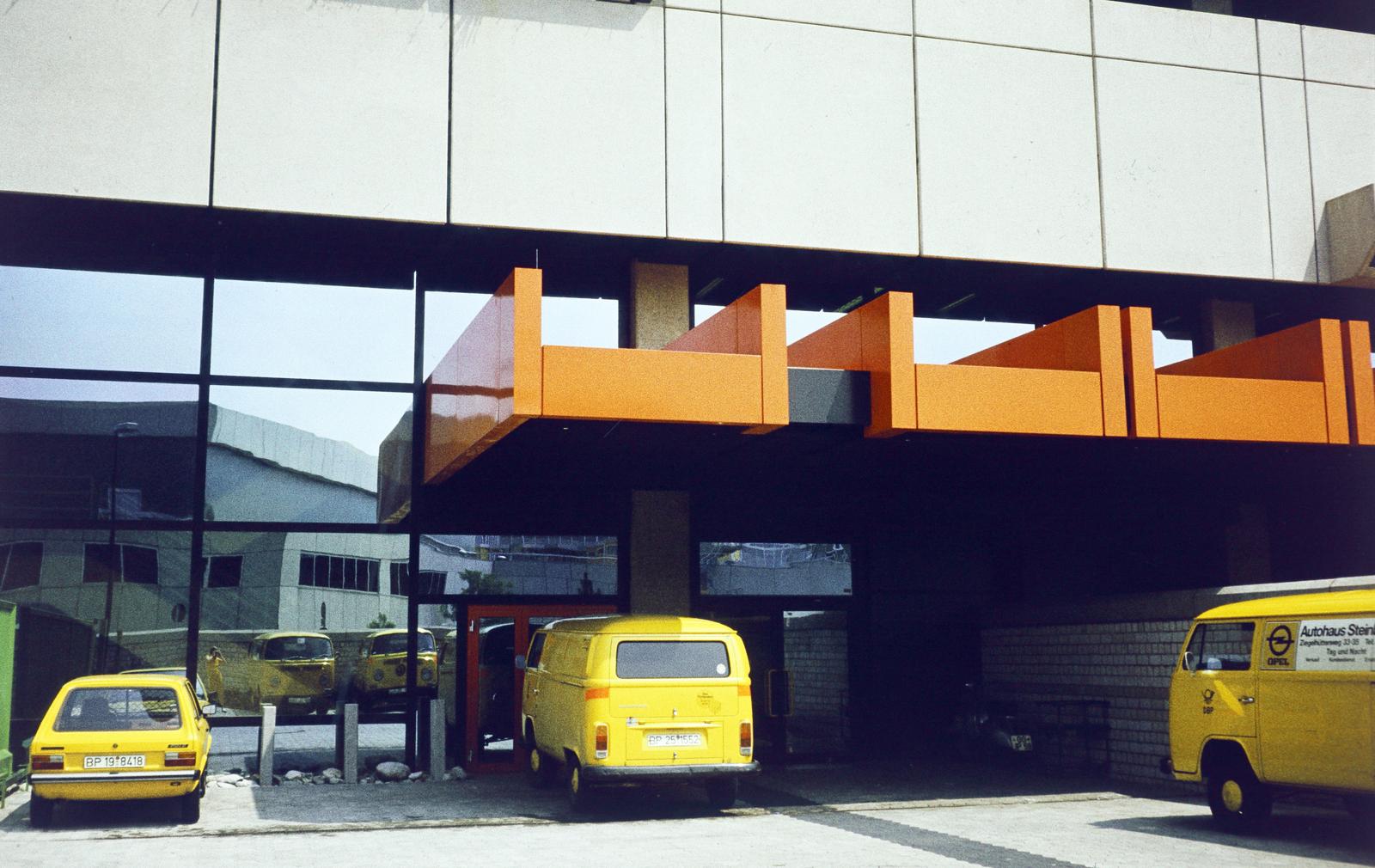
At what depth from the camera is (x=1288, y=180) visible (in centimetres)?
1875

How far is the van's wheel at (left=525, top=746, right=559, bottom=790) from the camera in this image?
565 inches

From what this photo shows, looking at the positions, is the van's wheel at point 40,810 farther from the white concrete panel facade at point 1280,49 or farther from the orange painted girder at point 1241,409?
the white concrete panel facade at point 1280,49

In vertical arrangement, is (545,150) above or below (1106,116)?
below

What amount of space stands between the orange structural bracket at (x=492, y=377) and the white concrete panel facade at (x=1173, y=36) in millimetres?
10460

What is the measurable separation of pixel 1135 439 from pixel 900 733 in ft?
22.5

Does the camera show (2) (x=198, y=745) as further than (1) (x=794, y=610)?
No

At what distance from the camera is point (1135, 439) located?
1341cm

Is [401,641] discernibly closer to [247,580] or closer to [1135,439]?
[247,580]

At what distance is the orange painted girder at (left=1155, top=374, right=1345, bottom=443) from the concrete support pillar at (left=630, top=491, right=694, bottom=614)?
6.51 meters

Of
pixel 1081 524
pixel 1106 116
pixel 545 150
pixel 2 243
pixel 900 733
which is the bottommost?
pixel 900 733

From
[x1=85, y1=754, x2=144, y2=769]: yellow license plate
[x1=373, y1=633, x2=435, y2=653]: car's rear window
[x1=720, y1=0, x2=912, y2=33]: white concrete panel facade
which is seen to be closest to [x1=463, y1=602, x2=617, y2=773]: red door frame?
[x1=373, y1=633, x2=435, y2=653]: car's rear window

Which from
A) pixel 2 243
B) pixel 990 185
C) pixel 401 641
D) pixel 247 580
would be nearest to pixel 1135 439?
pixel 990 185

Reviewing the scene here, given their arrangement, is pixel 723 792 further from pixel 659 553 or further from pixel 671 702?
pixel 659 553

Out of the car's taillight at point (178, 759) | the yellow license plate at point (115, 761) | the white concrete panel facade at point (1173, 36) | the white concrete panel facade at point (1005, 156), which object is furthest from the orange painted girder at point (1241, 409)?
the yellow license plate at point (115, 761)
